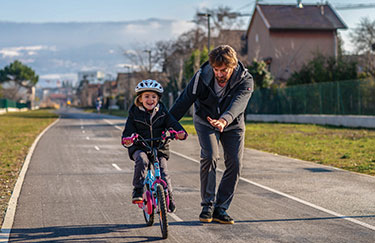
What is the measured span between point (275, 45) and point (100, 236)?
50.1 m

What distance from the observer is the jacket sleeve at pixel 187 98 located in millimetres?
7191

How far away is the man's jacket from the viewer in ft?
23.6

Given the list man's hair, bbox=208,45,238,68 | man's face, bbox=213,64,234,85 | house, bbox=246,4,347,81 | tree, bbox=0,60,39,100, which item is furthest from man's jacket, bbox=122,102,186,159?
tree, bbox=0,60,39,100

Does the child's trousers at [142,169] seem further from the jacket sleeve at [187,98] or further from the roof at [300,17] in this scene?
the roof at [300,17]

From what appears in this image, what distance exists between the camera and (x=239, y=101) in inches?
279

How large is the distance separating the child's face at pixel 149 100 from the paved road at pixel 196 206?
1.44 metres

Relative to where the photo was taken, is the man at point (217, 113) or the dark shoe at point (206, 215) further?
the dark shoe at point (206, 215)

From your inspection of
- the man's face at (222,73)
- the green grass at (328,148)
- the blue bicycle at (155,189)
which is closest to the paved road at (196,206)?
the blue bicycle at (155,189)

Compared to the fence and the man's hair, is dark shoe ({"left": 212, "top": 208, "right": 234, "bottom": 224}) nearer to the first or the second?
the man's hair

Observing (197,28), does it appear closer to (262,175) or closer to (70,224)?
(262,175)

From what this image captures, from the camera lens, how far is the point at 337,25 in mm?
55219

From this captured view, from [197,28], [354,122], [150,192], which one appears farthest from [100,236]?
[197,28]

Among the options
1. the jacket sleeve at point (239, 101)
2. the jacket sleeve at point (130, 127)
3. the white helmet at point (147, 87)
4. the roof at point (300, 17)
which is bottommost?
the jacket sleeve at point (130, 127)

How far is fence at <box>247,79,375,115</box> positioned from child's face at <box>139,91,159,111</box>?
24.1 m
